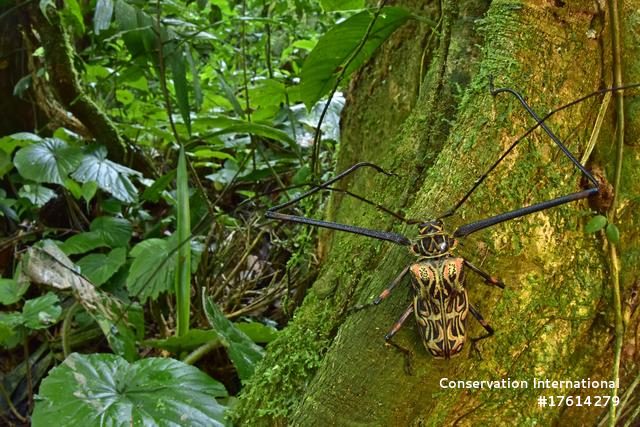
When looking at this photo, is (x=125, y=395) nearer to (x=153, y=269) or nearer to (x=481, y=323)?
(x=153, y=269)

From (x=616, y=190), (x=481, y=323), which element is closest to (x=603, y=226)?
(x=616, y=190)

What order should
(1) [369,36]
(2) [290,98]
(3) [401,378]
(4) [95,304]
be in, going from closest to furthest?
(3) [401,378], (1) [369,36], (4) [95,304], (2) [290,98]

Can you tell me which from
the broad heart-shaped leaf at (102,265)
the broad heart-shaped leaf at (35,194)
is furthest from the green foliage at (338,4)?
the broad heart-shaped leaf at (35,194)

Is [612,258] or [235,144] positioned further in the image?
[235,144]

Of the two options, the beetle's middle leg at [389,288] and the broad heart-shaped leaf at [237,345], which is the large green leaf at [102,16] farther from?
the beetle's middle leg at [389,288]

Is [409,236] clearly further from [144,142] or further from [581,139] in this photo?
[144,142]

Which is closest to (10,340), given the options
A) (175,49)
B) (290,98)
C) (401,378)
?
(175,49)

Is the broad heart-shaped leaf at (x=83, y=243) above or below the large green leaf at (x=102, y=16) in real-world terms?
below
